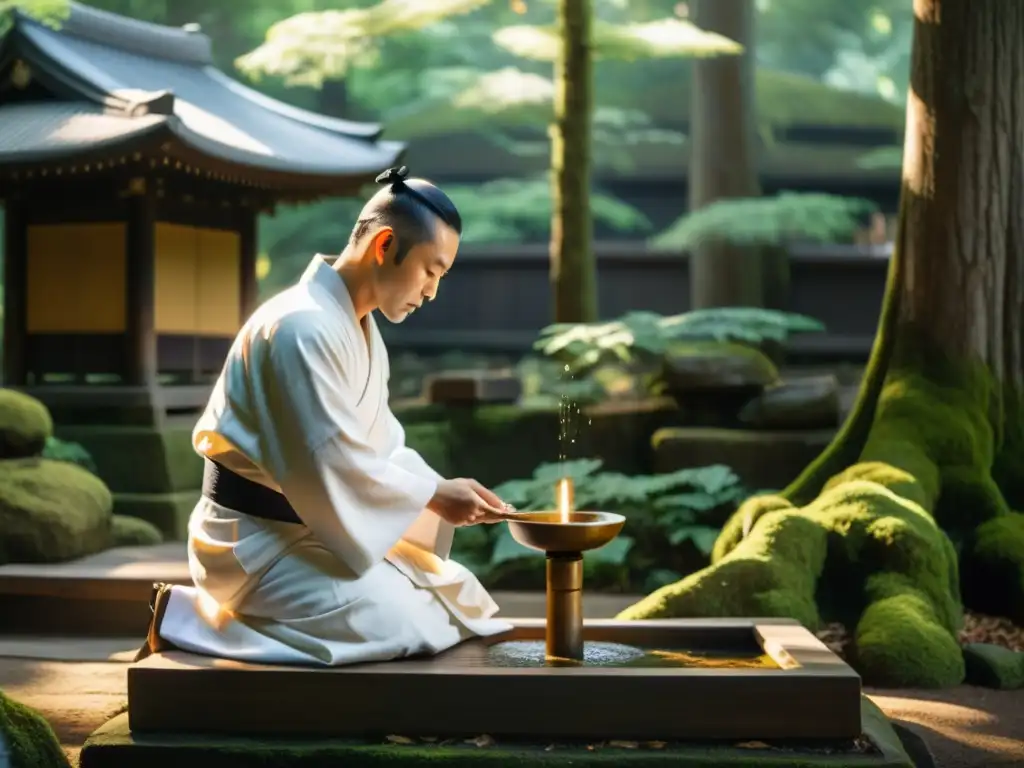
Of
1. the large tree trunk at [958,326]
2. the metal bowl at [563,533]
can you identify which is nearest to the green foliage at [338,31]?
the large tree trunk at [958,326]

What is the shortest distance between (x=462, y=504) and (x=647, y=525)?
6023 millimetres

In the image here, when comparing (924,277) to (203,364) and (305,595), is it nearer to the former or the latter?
(305,595)

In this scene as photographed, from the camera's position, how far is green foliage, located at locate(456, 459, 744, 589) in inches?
354

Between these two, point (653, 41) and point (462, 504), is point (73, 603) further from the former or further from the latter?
point (653, 41)

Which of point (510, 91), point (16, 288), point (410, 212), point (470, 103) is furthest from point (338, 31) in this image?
point (410, 212)

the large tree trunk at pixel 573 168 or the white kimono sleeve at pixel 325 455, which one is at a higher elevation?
the large tree trunk at pixel 573 168

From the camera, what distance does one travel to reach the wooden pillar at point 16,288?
11.6 m

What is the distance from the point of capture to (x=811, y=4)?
20.8m

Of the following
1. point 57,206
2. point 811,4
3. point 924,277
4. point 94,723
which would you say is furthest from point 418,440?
point 811,4

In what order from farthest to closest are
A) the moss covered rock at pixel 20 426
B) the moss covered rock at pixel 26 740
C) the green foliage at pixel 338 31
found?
the green foliage at pixel 338 31 < the moss covered rock at pixel 20 426 < the moss covered rock at pixel 26 740

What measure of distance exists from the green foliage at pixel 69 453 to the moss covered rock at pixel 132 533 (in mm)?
984

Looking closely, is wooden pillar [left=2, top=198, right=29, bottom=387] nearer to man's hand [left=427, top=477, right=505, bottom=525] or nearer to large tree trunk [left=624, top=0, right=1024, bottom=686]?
large tree trunk [left=624, top=0, right=1024, bottom=686]

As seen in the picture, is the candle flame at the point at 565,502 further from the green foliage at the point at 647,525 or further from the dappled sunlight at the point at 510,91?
the dappled sunlight at the point at 510,91

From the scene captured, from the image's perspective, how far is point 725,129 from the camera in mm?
15680
